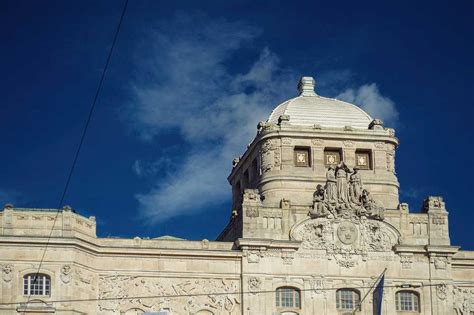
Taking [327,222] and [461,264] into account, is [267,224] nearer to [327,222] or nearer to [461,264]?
[327,222]

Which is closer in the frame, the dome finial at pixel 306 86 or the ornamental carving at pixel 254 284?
the ornamental carving at pixel 254 284

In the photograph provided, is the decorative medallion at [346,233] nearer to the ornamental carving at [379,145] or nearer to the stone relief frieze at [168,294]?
the ornamental carving at [379,145]

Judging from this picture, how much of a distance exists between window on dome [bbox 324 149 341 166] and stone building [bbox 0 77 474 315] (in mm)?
95

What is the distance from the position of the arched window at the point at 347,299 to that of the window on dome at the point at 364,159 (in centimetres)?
923

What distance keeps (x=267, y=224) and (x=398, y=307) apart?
9.74m

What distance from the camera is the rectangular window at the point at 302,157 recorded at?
75.8 m

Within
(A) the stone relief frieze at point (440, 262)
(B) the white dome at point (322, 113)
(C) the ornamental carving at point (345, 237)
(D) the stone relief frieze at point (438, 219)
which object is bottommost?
(A) the stone relief frieze at point (440, 262)

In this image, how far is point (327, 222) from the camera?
71.9 meters

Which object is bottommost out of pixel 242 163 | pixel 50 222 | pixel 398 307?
pixel 398 307

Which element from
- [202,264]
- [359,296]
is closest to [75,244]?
[202,264]

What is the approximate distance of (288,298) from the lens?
70562 mm

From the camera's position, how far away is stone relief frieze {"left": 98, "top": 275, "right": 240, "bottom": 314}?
225 feet

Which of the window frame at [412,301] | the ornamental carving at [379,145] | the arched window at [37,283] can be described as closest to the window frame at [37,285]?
the arched window at [37,283]

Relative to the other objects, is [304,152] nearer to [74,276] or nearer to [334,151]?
[334,151]
